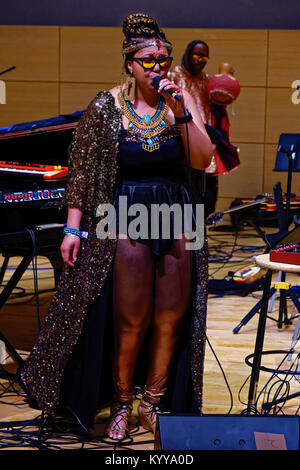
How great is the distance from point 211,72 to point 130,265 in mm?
5756

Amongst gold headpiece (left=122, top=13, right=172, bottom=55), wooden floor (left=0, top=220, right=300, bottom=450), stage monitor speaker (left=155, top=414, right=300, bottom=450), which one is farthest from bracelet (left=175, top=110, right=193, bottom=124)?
stage monitor speaker (left=155, top=414, right=300, bottom=450)

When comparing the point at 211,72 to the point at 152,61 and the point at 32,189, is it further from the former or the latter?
the point at 152,61

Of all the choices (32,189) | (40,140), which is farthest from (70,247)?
(40,140)

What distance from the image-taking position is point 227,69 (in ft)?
19.2

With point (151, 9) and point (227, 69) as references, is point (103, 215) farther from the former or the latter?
point (151, 9)

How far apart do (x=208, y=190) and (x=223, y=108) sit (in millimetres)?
761

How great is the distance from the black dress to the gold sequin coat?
34 mm

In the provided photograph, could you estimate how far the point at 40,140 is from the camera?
11.5 feet

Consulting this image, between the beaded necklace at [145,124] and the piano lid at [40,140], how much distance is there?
0.94m

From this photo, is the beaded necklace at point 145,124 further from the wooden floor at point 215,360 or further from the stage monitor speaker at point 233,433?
the stage monitor speaker at point 233,433

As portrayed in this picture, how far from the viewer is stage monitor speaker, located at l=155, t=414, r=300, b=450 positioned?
Result: 172 centimetres

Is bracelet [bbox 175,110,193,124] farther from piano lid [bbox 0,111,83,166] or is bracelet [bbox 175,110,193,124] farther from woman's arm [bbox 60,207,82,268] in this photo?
piano lid [bbox 0,111,83,166]

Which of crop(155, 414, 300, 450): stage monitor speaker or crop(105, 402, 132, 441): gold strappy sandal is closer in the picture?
crop(155, 414, 300, 450): stage monitor speaker
